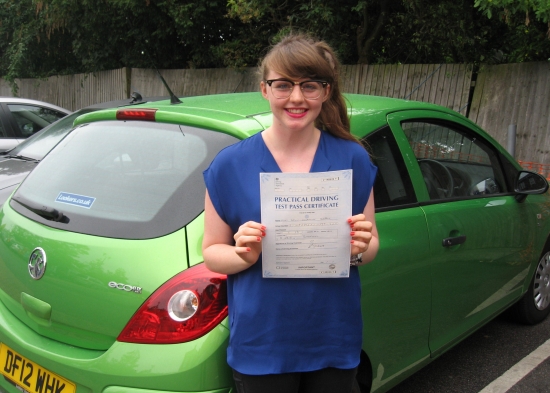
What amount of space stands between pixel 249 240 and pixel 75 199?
1187mm

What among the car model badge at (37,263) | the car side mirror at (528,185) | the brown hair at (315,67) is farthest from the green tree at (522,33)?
the car model badge at (37,263)

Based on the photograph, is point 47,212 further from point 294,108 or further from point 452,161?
point 452,161

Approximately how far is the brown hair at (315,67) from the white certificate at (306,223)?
29cm

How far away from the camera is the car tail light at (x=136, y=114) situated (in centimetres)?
254

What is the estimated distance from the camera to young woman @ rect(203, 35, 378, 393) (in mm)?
1736

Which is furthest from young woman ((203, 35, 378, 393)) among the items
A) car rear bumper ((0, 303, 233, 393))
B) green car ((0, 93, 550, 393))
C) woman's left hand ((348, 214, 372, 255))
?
green car ((0, 93, 550, 393))

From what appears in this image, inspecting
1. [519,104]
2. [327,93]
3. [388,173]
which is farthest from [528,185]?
[519,104]

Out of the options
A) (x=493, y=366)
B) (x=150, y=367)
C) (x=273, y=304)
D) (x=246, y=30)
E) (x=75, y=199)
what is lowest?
(x=493, y=366)

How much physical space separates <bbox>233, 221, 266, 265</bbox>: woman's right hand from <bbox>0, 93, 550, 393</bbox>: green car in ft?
1.26

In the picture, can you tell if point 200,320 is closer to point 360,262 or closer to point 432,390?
point 360,262

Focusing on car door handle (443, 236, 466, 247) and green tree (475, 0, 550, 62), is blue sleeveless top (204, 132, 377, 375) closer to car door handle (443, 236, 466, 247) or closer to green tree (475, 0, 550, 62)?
car door handle (443, 236, 466, 247)

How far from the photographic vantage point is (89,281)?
7.02ft

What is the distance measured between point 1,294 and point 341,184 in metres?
1.80

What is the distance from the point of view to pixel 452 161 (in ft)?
11.1
